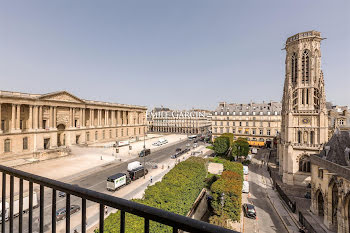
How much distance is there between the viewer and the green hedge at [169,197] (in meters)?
11.0

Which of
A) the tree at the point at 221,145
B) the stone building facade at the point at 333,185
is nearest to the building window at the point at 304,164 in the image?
the stone building facade at the point at 333,185

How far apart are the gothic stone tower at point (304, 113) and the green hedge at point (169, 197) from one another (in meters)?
18.8

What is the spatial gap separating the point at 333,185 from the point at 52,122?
57.3 meters

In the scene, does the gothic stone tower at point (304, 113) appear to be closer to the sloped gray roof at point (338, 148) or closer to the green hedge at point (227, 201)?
the sloped gray roof at point (338, 148)

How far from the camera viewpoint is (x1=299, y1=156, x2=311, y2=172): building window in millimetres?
30203

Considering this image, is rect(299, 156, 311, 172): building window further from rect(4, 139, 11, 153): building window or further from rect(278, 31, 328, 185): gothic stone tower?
rect(4, 139, 11, 153): building window

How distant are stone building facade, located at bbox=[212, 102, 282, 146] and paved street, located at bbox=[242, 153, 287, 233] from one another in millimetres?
28773

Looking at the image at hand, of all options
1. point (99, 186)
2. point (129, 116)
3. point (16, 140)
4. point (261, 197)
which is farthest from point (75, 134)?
point (261, 197)

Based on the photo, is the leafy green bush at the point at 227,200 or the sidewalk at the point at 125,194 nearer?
the sidewalk at the point at 125,194

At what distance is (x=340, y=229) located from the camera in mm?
16656

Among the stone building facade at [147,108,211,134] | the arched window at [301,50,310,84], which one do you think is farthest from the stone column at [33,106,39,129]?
the stone building facade at [147,108,211,134]

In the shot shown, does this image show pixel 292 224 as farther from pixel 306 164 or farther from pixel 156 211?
pixel 156 211

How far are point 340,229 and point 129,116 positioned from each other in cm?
7098

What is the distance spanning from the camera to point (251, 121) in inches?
2372
